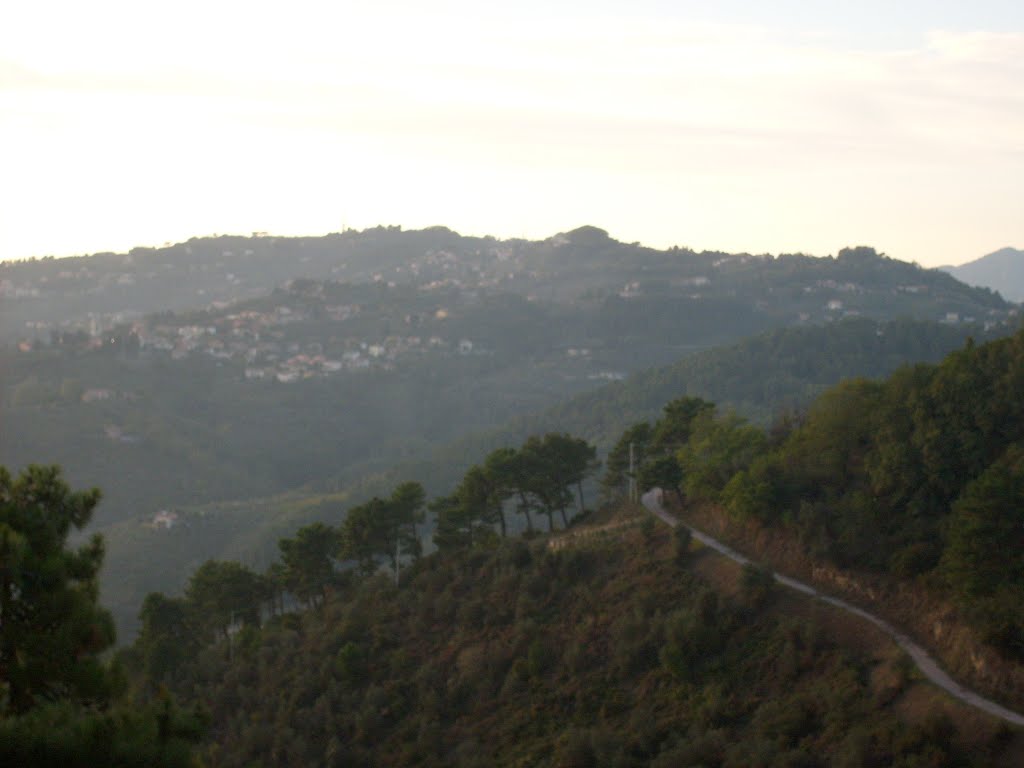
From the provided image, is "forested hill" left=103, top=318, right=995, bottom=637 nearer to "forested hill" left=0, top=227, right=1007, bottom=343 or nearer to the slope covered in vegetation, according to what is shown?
the slope covered in vegetation

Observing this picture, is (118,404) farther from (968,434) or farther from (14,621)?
(14,621)

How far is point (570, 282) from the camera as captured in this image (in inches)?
6314

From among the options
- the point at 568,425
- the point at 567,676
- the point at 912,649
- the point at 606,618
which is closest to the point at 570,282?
the point at 568,425

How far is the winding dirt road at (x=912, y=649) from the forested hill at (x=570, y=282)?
4044 inches

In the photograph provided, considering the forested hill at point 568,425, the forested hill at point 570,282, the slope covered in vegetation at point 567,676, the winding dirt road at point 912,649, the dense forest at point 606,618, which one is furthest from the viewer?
the forested hill at point 570,282

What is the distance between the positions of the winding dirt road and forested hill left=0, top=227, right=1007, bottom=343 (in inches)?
4044

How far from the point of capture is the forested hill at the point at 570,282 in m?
131

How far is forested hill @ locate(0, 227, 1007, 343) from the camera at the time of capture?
429 feet

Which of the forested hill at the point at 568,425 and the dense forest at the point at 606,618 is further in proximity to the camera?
the forested hill at the point at 568,425

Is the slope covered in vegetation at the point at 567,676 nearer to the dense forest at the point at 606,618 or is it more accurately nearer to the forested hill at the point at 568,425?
the dense forest at the point at 606,618

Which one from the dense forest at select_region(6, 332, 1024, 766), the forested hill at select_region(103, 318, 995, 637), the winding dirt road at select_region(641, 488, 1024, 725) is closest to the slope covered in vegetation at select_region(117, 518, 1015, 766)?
the dense forest at select_region(6, 332, 1024, 766)

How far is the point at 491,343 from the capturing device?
123875mm

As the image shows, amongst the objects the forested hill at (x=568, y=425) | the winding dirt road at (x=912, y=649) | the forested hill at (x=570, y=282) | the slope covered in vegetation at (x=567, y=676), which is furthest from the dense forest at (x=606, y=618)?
the forested hill at (x=570, y=282)

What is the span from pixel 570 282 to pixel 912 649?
5723 inches
